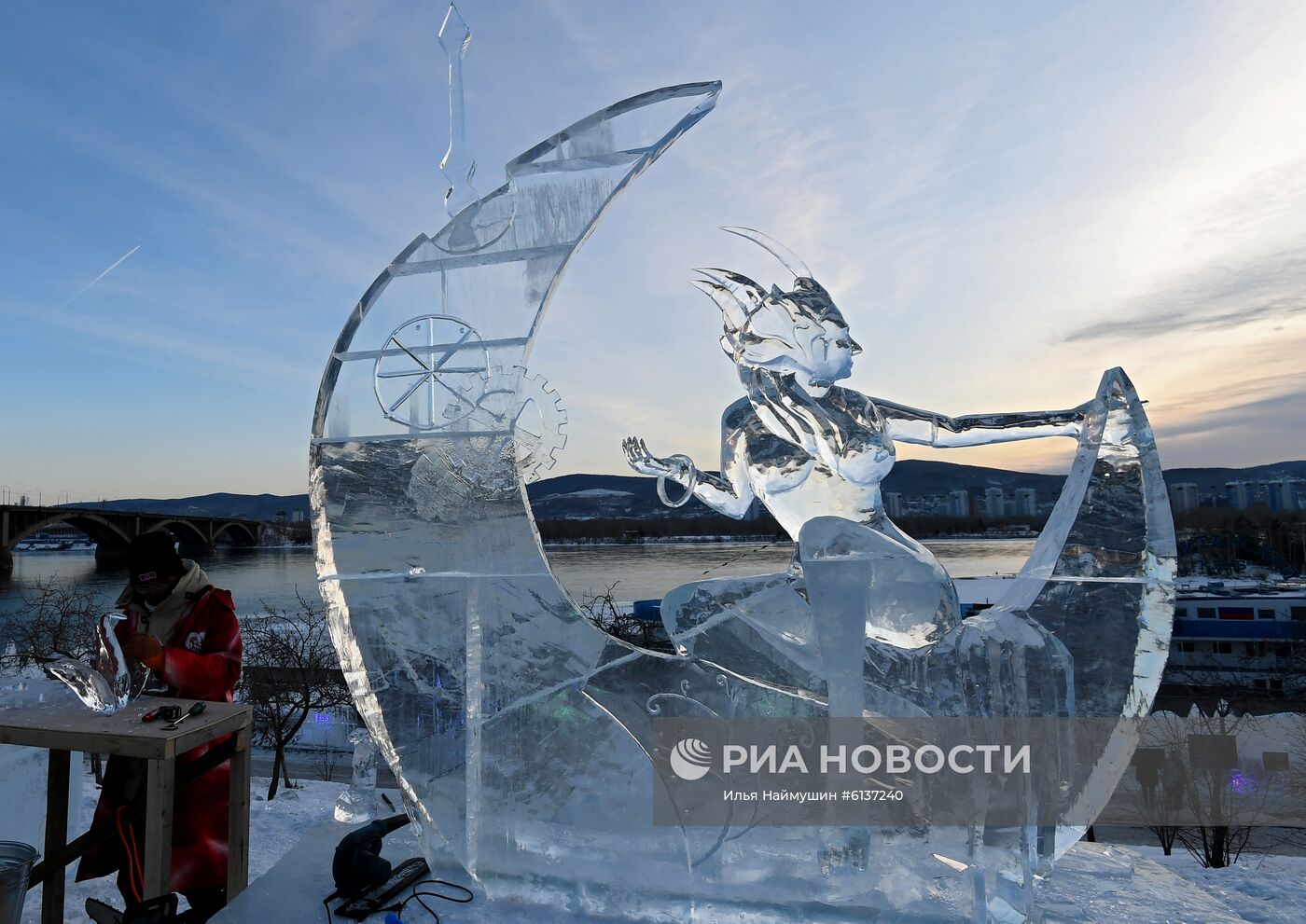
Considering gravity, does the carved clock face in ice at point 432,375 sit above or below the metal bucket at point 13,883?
above

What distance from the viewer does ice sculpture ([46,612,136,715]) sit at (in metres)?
2.68

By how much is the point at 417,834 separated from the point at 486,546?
119cm

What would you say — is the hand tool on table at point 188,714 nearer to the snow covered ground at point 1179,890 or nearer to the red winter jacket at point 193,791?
the red winter jacket at point 193,791

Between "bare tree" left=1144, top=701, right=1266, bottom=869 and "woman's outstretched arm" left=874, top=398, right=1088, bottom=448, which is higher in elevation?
"woman's outstretched arm" left=874, top=398, right=1088, bottom=448

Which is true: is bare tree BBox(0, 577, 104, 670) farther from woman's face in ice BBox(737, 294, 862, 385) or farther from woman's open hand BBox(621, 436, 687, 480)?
woman's face in ice BBox(737, 294, 862, 385)

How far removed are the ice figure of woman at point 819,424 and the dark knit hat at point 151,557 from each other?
86.1 inches

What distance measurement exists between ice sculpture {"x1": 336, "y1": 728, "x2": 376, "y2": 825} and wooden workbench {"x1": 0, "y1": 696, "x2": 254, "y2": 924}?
1137mm

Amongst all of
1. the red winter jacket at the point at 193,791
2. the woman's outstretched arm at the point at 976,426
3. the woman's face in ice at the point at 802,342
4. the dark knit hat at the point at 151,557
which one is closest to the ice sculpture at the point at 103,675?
the red winter jacket at the point at 193,791

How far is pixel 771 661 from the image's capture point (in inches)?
112

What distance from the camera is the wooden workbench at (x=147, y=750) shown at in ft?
7.77

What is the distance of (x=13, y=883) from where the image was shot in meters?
2.44

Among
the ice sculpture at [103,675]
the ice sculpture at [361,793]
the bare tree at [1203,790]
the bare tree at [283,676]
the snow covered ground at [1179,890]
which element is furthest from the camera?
the bare tree at [283,676]

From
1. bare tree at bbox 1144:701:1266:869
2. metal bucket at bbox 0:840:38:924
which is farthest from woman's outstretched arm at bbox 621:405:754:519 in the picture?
bare tree at bbox 1144:701:1266:869

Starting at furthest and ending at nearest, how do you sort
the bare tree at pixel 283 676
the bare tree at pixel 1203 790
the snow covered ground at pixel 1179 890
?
the bare tree at pixel 283 676
the bare tree at pixel 1203 790
the snow covered ground at pixel 1179 890
